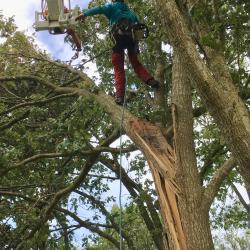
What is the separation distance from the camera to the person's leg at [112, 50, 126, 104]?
193 inches

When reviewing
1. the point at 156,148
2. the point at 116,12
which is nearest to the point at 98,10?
the point at 116,12

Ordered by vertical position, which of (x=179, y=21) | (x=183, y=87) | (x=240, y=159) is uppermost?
(x=183, y=87)

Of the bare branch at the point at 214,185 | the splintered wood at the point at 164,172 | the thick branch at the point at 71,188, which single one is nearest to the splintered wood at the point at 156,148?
the splintered wood at the point at 164,172

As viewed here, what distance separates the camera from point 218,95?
9.07 feet

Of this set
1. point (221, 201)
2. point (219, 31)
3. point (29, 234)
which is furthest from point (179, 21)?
point (221, 201)

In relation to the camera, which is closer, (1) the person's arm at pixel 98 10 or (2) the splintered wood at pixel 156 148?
(2) the splintered wood at pixel 156 148

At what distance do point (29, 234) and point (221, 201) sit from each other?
577 centimetres

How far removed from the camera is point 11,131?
663 cm

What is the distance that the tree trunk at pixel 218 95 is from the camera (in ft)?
8.67

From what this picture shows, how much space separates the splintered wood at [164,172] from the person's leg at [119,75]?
76cm

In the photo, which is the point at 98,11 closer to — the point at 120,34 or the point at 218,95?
the point at 120,34

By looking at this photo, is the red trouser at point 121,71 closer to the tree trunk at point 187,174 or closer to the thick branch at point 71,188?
the thick branch at point 71,188

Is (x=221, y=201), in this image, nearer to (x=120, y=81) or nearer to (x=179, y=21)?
(x=120, y=81)

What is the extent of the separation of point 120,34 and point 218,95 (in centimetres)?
252
